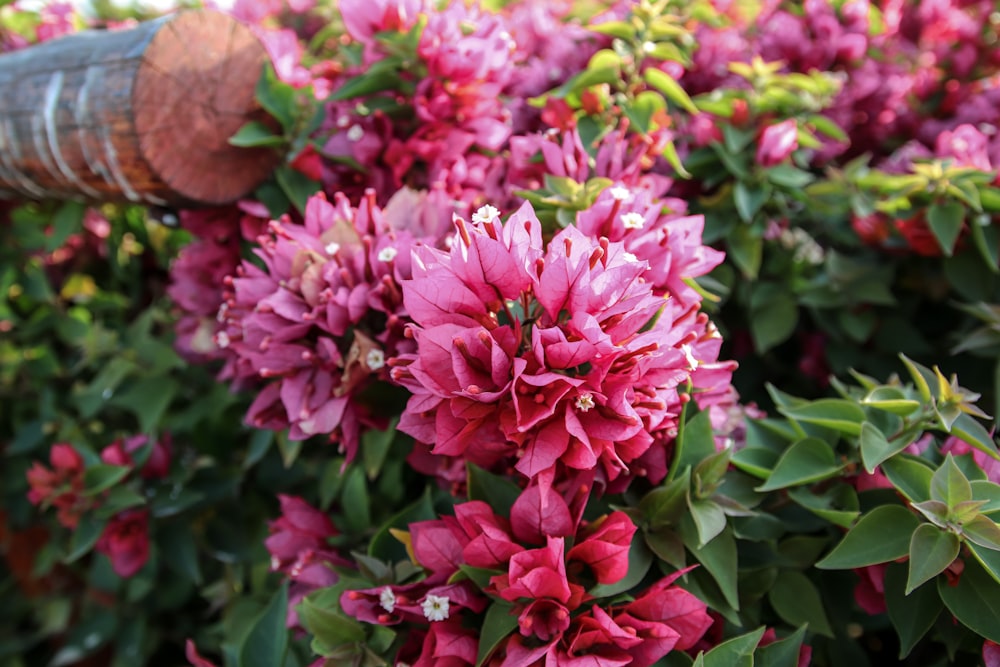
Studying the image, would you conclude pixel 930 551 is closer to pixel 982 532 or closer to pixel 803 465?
→ pixel 982 532

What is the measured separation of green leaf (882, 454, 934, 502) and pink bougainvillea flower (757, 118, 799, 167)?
569 millimetres

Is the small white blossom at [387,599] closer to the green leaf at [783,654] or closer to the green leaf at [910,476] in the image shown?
the green leaf at [783,654]

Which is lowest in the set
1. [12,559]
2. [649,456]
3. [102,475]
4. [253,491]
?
[12,559]

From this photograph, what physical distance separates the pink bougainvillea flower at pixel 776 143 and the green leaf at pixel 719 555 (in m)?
0.66

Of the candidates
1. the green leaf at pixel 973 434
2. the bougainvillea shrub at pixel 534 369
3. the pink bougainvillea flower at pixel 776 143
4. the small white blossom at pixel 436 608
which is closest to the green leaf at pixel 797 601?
the bougainvillea shrub at pixel 534 369

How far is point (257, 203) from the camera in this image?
1141 mm

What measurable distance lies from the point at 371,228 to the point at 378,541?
1.28 ft

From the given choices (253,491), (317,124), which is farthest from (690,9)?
(253,491)

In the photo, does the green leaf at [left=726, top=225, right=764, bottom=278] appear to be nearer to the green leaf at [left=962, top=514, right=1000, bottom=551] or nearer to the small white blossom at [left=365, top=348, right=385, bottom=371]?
the green leaf at [left=962, top=514, right=1000, bottom=551]

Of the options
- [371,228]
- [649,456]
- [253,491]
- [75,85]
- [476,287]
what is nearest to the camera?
[476,287]

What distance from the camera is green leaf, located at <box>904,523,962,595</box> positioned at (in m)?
0.71

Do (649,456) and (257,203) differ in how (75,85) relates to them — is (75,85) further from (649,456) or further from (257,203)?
(649,456)

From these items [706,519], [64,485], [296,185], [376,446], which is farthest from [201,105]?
[706,519]

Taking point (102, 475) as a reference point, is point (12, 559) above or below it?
below
